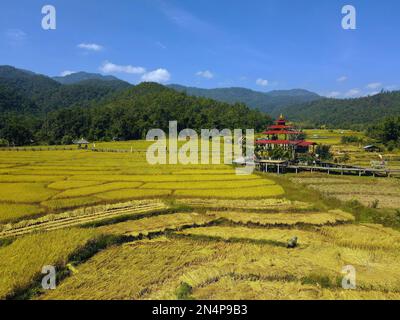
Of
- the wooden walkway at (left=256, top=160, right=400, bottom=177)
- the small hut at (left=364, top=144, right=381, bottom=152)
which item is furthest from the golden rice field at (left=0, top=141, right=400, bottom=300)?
the small hut at (left=364, top=144, right=381, bottom=152)

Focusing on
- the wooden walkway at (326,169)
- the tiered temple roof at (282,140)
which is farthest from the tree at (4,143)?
the wooden walkway at (326,169)

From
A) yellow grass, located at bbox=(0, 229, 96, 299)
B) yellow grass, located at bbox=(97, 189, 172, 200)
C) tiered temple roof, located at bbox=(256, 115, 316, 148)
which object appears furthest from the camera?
tiered temple roof, located at bbox=(256, 115, 316, 148)

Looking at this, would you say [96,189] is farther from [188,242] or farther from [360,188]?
[360,188]

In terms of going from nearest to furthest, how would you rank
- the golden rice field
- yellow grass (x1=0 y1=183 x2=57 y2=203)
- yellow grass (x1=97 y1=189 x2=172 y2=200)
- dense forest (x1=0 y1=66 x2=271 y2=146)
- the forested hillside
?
the golden rice field, yellow grass (x1=0 y1=183 x2=57 y2=203), yellow grass (x1=97 y1=189 x2=172 y2=200), dense forest (x1=0 y1=66 x2=271 y2=146), the forested hillside

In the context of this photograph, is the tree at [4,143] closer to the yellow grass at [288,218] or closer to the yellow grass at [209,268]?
the yellow grass at [288,218]

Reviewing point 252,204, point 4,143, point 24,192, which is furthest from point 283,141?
point 4,143

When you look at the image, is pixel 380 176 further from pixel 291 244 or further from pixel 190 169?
pixel 291 244

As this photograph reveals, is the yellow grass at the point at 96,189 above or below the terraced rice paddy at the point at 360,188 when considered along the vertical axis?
above

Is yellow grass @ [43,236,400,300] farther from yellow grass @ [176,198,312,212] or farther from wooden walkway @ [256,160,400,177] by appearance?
wooden walkway @ [256,160,400,177]
